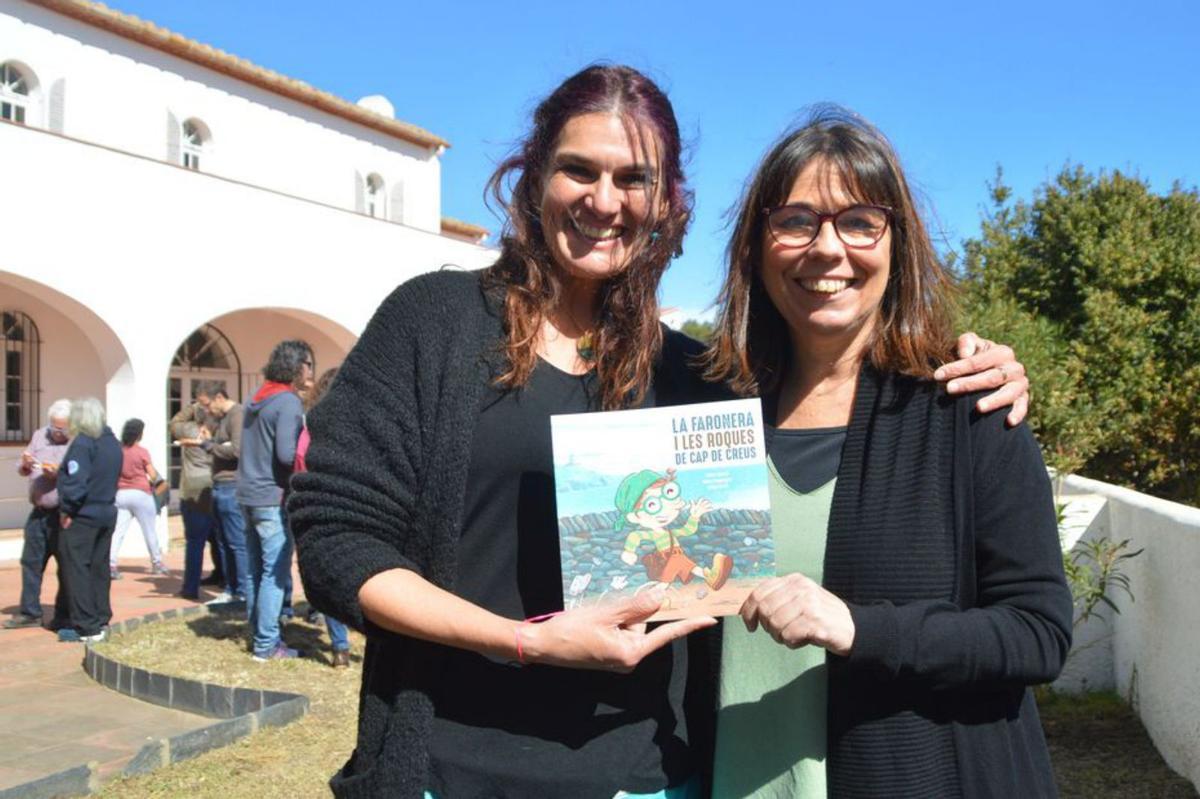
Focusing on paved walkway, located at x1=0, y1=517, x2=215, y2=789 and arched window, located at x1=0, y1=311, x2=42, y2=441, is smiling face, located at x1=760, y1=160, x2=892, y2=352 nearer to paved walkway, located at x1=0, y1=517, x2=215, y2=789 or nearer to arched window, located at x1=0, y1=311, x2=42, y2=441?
paved walkway, located at x1=0, y1=517, x2=215, y2=789

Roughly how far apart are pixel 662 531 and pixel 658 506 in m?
0.04

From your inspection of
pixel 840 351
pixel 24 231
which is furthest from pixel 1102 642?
pixel 24 231

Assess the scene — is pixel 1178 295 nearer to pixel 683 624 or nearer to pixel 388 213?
pixel 683 624

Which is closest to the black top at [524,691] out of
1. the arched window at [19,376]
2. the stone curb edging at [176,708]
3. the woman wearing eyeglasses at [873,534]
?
the woman wearing eyeglasses at [873,534]

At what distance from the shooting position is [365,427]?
1.67 meters

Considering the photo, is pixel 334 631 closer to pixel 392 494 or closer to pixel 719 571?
pixel 392 494

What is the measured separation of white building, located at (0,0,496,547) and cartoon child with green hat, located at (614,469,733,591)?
32.2 feet

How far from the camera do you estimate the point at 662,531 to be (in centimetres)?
166

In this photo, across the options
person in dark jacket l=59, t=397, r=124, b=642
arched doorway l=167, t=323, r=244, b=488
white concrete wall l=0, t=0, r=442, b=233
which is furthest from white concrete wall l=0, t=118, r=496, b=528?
person in dark jacket l=59, t=397, r=124, b=642

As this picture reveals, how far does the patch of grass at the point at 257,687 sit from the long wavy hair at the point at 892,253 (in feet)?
11.8

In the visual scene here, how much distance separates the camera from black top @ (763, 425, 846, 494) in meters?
1.84

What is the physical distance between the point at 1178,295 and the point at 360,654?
336 inches

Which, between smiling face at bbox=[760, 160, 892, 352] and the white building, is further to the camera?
the white building

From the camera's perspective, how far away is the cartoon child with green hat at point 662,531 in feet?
5.39
